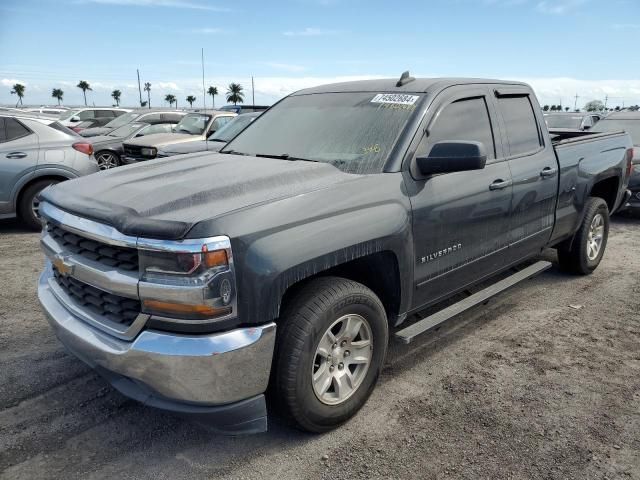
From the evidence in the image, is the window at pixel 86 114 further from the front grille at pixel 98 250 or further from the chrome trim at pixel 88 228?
the front grille at pixel 98 250

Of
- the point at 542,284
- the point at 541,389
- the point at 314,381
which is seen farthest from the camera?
the point at 542,284

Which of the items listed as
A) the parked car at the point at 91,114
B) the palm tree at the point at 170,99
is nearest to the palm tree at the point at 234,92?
the palm tree at the point at 170,99

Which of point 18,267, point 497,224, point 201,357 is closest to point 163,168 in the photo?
point 201,357

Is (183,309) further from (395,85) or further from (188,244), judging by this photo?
(395,85)

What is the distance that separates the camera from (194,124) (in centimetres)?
1197

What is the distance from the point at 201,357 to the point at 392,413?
51.9 inches

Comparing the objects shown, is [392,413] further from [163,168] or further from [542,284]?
[542,284]

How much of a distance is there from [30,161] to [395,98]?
5.77m

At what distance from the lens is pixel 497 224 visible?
3750mm

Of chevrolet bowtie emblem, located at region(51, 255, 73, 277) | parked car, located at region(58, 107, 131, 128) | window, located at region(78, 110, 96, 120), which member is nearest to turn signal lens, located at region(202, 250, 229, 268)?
chevrolet bowtie emblem, located at region(51, 255, 73, 277)

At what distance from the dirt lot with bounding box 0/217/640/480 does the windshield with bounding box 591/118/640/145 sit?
6597 mm

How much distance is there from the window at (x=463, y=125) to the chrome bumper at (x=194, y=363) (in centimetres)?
162

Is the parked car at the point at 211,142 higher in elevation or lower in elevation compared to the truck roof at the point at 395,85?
lower

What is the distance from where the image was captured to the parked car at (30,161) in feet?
23.4
